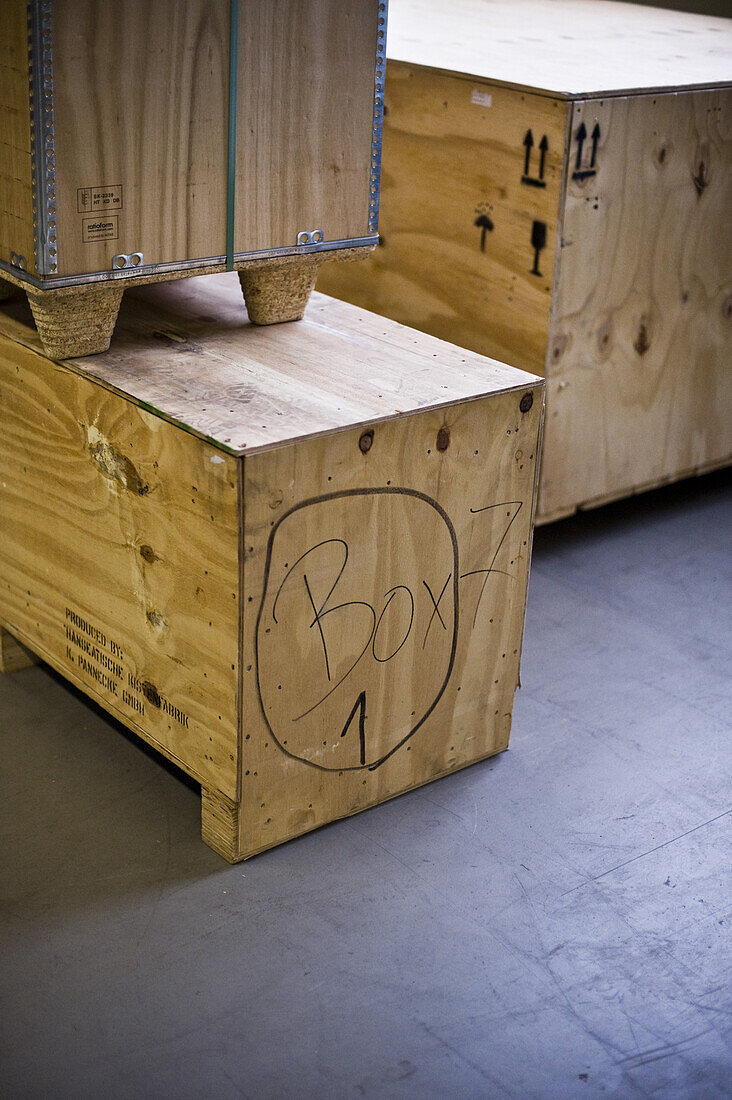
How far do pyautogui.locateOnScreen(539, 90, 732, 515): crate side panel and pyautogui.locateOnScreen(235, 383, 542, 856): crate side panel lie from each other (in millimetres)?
992

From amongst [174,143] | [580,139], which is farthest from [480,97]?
[174,143]

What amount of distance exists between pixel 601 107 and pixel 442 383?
3.91ft

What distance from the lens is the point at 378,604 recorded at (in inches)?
97.7

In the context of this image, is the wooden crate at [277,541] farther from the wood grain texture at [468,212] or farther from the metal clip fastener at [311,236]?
the wood grain texture at [468,212]

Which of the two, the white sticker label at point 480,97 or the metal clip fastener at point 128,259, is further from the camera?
the white sticker label at point 480,97

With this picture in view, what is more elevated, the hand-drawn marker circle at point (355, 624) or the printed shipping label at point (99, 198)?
the printed shipping label at point (99, 198)

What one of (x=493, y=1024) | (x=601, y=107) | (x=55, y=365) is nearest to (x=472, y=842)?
(x=493, y=1024)

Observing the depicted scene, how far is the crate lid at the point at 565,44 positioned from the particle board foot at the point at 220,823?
1932mm

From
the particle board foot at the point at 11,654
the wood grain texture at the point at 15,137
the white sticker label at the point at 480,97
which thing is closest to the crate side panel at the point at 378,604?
the wood grain texture at the point at 15,137

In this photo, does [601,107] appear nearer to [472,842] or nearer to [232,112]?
[232,112]

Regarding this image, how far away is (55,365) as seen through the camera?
2.52m

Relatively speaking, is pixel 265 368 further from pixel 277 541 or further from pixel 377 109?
pixel 377 109

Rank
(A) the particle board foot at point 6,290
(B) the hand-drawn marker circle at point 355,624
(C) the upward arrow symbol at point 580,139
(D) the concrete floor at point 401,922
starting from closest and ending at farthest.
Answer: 1. (D) the concrete floor at point 401,922
2. (B) the hand-drawn marker circle at point 355,624
3. (A) the particle board foot at point 6,290
4. (C) the upward arrow symbol at point 580,139

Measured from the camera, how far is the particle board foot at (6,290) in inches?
109
